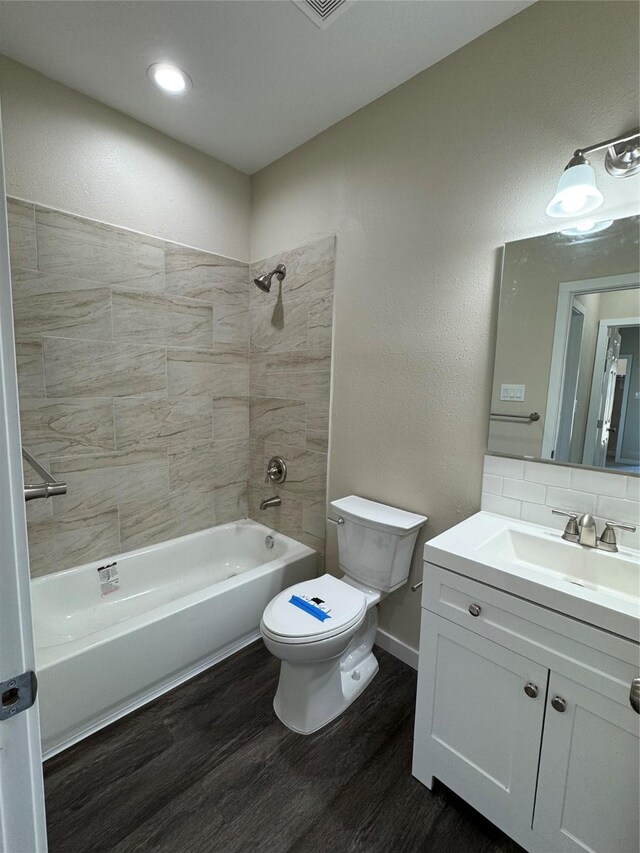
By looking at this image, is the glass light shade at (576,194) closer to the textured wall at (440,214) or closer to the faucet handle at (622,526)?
the textured wall at (440,214)

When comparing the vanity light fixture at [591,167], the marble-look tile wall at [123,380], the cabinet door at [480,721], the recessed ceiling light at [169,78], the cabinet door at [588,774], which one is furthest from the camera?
the marble-look tile wall at [123,380]

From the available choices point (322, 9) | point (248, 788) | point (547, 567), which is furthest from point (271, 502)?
point (322, 9)

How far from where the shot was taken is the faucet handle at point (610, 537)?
124 centimetres

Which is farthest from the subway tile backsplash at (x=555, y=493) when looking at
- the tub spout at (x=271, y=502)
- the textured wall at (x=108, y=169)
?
the textured wall at (x=108, y=169)

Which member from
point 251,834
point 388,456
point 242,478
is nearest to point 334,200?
point 388,456

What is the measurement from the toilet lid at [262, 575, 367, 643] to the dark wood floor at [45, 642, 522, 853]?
463mm

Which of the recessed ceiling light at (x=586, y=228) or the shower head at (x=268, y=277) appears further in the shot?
the shower head at (x=268, y=277)

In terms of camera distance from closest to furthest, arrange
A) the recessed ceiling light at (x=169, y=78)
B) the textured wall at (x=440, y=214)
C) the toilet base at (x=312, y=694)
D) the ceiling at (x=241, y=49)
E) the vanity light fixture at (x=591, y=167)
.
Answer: the vanity light fixture at (x=591, y=167) < the textured wall at (x=440, y=214) < the ceiling at (x=241, y=49) < the toilet base at (x=312, y=694) < the recessed ceiling light at (x=169, y=78)

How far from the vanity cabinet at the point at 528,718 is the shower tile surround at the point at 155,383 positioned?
1.15m

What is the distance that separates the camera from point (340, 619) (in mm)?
1512

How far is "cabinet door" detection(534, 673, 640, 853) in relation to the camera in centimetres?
91

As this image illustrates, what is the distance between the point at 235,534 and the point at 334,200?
2.17 meters

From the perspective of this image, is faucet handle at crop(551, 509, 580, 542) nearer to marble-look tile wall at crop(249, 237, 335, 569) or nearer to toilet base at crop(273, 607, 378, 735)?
toilet base at crop(273, 607, 378, 735)

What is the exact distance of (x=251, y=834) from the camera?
1.20 m
